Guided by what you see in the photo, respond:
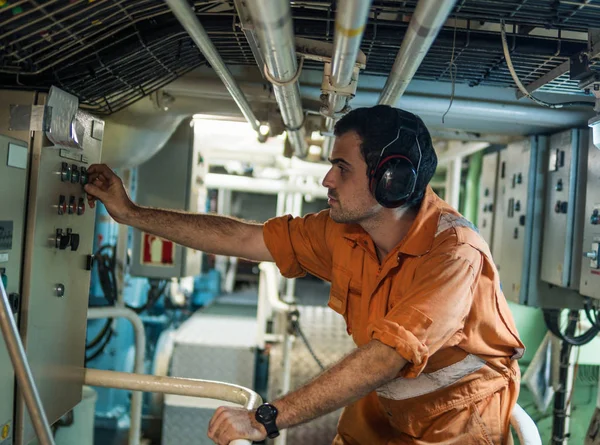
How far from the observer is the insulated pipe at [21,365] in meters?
1.05

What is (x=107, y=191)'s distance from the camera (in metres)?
1.89

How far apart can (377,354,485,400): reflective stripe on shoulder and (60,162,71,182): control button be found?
126 centimetres

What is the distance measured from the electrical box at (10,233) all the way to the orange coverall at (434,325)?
1019mm

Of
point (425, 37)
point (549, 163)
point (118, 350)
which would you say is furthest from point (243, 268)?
point (425, 37)

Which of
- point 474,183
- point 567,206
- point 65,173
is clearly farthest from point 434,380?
point 474,183

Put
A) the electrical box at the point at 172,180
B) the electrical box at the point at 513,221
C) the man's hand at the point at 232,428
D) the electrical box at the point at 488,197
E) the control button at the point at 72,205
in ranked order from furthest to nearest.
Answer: the electrical box at the point at 488,197
the electrical box at the point at 172,180
the electrical box at the point at 513,221
the control button at the point at 72,205
the man's hand at the point at 232,428

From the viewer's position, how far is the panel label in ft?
11.2

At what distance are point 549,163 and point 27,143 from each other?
9.13 feet

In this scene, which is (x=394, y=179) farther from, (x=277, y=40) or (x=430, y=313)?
(x=277, y=40)

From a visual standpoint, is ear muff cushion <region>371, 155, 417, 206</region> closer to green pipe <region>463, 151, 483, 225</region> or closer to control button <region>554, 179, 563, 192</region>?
control button <region>554, 179, 563, 192</region>

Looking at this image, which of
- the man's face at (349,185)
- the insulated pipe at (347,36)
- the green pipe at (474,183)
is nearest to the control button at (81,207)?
the man's face at (349,185)

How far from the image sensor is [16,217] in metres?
1.47

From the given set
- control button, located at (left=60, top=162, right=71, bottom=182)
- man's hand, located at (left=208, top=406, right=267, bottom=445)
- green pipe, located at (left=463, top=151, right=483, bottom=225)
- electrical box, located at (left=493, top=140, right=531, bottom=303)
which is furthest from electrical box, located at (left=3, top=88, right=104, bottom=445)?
green pipe, located at (left=463, top=151, right=483, bottom=225)

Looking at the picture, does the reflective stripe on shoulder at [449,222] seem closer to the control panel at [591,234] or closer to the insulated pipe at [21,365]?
the insulated pipe at [21,365]
